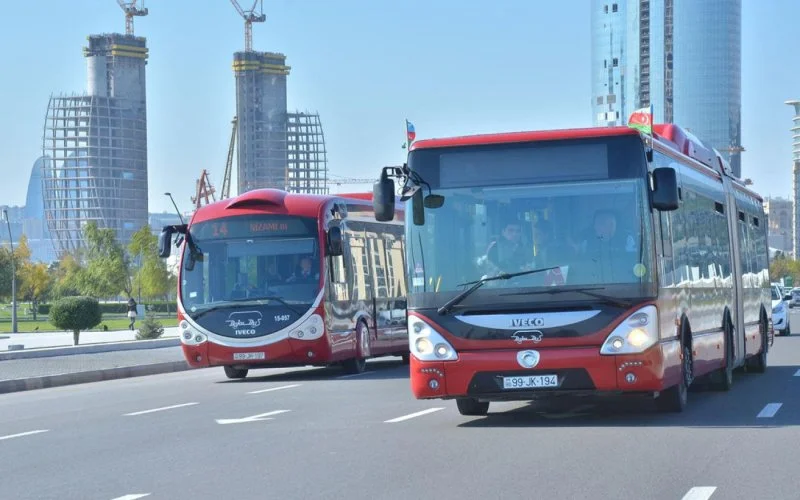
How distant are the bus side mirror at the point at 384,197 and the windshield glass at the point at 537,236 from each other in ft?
1.71

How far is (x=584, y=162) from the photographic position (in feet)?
44.5

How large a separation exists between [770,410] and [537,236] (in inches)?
143

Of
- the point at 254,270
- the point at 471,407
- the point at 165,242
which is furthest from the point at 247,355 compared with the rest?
the point at 471,407

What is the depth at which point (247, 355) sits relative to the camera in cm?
2408

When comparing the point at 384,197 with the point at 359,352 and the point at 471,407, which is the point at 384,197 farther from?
the point at 359,352

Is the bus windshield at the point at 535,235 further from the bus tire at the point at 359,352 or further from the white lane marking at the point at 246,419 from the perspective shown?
the bus tire at the point at 359,352

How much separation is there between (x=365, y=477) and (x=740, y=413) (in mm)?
6065

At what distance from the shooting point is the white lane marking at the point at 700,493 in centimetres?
879

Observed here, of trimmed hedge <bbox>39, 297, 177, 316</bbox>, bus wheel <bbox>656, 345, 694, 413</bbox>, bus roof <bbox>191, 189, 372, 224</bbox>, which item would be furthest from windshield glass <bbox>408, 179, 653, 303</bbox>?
trimmed hedge <bbox>39, 297, 177, 316</bbox>

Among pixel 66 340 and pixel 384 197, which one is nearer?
pixel 384 197

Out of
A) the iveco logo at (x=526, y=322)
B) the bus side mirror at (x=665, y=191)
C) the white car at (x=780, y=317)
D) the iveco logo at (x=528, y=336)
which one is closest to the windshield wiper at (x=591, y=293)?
the iveco logo at (x=526, y=322)

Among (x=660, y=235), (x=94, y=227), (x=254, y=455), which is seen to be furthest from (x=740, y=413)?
(x=94, y=227)

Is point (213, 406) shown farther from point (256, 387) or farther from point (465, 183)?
point (465, 183)

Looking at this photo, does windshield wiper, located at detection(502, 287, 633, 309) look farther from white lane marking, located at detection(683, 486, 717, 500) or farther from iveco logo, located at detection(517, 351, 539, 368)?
white lane marking, located at detection(683, 486, 717, 500)
